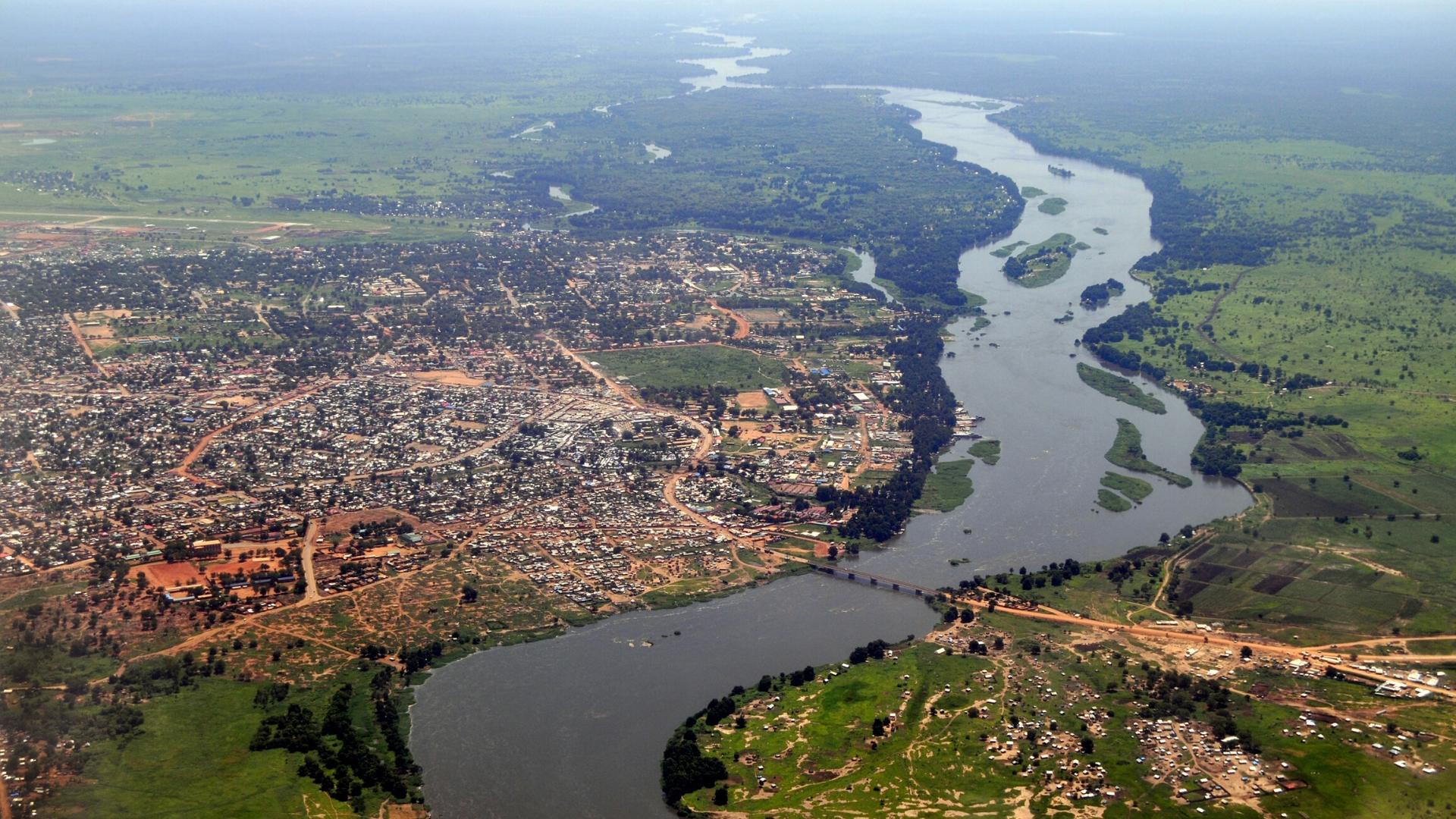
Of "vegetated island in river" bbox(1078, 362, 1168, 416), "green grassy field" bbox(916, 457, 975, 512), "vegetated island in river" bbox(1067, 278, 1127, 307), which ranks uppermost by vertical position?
"vegetated island in river" bbox(1067, 278, 1127, 307)

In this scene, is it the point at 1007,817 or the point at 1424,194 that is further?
the point at 1424,194

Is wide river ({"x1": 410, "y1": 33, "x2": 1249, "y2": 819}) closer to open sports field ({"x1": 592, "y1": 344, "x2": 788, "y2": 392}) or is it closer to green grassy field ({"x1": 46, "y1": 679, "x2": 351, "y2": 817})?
green grassy field ({"x1": 46, "y1": 679, "x2": 351, "y2": 817})

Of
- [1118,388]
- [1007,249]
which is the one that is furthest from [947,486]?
[1007,249]

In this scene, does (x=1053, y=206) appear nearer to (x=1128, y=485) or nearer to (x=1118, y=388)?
(x=1118, y=388)

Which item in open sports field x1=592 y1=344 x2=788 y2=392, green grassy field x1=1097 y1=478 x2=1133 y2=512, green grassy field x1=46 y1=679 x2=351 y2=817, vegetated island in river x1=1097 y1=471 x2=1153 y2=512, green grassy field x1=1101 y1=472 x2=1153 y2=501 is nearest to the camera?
green grassy field x1=46 y1=679 x2=351 y2=817

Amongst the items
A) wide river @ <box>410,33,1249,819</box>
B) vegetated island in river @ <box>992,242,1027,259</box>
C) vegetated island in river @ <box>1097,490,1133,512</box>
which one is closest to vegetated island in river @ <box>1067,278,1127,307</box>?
wide river @ <box>410,33,1249,819</box>

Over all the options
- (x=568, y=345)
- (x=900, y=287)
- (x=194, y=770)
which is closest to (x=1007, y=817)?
(x=194, y=770)

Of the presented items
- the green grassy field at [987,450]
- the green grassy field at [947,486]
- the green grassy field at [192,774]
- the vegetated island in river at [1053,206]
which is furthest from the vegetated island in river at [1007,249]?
the green grassy field at [192,774]

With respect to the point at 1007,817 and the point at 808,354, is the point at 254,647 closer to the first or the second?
the point at 1007,817
